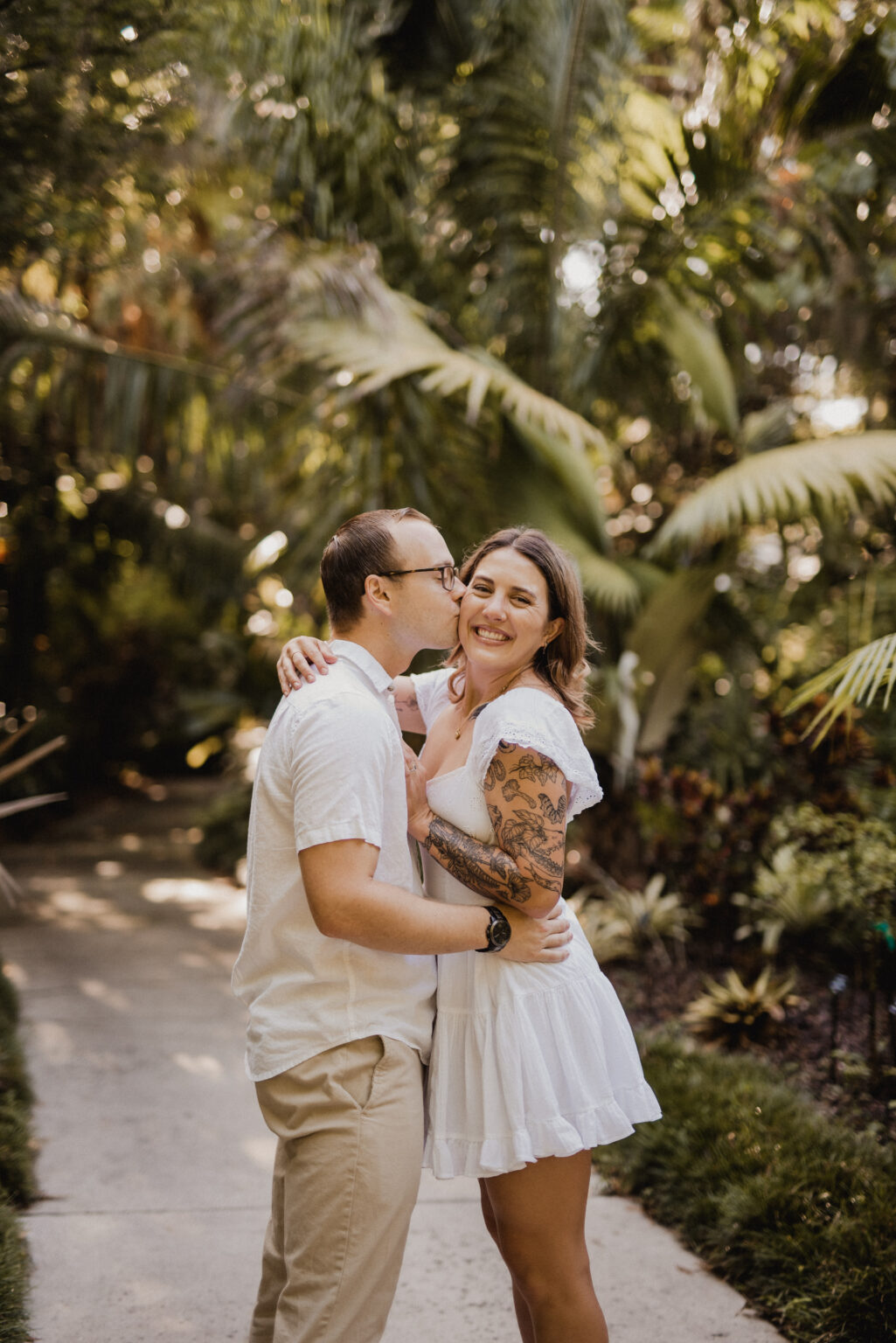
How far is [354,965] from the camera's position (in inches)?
74.9

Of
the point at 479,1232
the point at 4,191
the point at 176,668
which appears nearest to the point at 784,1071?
the point at 479,1232

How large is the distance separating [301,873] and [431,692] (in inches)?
34.2

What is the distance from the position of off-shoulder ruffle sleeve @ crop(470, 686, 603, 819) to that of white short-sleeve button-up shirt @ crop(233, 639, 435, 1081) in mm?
183

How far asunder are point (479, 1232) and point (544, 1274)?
1.47 m

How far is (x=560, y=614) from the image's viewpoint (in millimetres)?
2344

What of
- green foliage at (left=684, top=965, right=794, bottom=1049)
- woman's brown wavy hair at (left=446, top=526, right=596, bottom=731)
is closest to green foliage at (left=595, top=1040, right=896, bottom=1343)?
green foliage at (left=684, top=965, right=794, bottom=1049)

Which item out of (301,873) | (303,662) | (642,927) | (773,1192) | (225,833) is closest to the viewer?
(301,873)

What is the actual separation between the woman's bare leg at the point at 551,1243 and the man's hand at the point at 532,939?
1.29 ft

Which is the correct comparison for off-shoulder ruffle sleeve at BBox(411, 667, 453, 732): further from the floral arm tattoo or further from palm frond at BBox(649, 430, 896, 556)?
palm frond at BBox(649, 430, 896, 556)

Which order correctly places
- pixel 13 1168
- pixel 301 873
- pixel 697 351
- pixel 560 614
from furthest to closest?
pixel 697 351
pixel 13 1168
pixel 560 614
pixel 301 873

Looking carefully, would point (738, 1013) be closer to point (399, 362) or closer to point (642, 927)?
point (642, 927)

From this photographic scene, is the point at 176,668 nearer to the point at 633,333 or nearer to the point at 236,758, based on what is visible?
the point at 236,758

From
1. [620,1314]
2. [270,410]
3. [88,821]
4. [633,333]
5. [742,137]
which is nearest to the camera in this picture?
[620,1314]

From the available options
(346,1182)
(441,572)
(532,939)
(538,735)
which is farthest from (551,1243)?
(441,572)
